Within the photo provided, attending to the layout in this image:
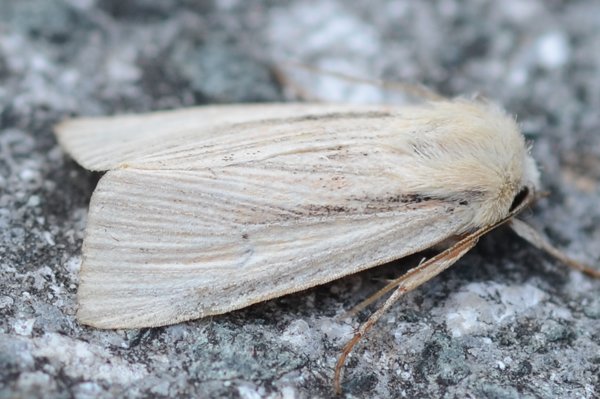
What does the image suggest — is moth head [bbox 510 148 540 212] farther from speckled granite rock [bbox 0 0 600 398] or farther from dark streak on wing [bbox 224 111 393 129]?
dark streak on wing [bbox 224 111 393 129]

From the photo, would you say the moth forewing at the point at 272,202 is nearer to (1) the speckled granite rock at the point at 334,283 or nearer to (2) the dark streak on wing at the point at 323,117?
(2) the dark streak on wing at the point at 323,117

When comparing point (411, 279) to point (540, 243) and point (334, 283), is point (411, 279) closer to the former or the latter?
point (334, 283)

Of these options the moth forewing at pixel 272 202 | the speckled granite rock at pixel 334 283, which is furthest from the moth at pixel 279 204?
the speckled granite rock at pixel 334 283

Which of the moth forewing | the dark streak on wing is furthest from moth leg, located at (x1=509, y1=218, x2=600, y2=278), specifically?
the dark streak on wing

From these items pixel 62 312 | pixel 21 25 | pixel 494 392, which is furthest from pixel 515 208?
pixel 21 25

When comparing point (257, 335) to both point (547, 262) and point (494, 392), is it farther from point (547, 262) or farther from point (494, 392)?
point (547, 262)

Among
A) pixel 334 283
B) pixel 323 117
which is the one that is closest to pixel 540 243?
pixel 334 283
